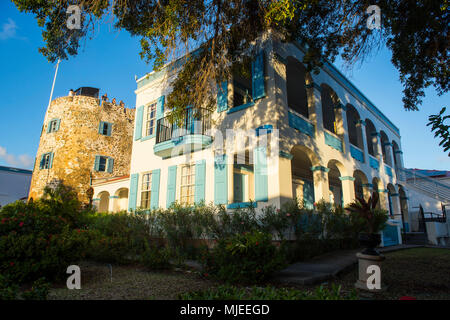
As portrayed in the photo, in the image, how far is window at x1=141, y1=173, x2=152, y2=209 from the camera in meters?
11.9

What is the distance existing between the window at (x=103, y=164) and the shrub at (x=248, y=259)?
65.6 feet

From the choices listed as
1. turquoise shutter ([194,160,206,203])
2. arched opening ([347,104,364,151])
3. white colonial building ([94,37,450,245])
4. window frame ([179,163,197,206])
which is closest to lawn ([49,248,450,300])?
white colonial building ([94,37,450,245])

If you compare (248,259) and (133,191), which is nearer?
(248,259)

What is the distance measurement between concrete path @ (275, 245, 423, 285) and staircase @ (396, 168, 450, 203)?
13.3m

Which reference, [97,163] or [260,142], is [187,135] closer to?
[260,142]

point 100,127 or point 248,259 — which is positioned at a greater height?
point 100,127

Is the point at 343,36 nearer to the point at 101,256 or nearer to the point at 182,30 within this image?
the point at 182,30

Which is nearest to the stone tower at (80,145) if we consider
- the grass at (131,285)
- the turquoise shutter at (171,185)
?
the turquoise shutter at (171,185)

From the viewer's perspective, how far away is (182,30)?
7.11 meters

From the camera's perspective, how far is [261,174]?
8.27m

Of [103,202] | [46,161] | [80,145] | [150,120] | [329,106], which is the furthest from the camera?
[46,161]

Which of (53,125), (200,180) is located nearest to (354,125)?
(200,180)

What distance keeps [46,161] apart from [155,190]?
15760 millimetres

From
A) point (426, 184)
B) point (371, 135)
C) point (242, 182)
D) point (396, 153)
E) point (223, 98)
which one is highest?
point (371, 135)
